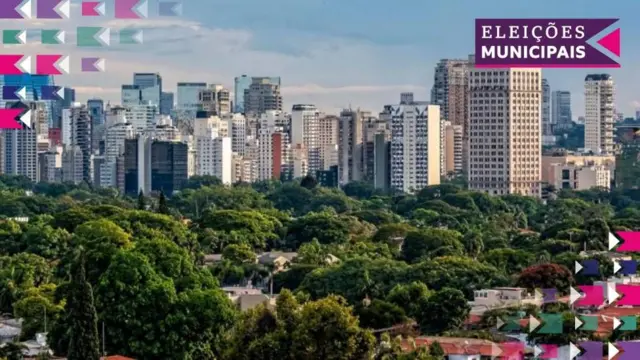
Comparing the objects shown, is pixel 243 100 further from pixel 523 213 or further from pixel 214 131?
pixel 523 213

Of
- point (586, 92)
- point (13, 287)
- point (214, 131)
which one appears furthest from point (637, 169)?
point (13, 287)

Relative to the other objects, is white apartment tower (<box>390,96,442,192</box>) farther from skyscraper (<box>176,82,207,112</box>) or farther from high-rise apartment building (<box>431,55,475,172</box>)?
skyscraper (<box>176,82,207,112</box>)

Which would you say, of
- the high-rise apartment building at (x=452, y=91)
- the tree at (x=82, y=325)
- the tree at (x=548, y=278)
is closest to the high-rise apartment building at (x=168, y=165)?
the high-rise apartment building at (x=452, y=91)

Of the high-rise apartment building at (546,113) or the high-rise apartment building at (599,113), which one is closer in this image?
the high-rise apartment building at (599,113)

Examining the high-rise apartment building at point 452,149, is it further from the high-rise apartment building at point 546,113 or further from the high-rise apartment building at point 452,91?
the high-rise apartment building at point 546,113

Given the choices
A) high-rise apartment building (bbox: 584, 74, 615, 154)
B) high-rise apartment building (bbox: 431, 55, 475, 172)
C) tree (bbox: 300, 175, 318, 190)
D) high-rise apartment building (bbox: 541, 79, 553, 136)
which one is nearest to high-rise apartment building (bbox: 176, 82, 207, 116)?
high-rise apartment building (bbox: 541, 79, 553, 136)

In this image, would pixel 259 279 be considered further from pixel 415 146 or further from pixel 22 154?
pixel 22 154
